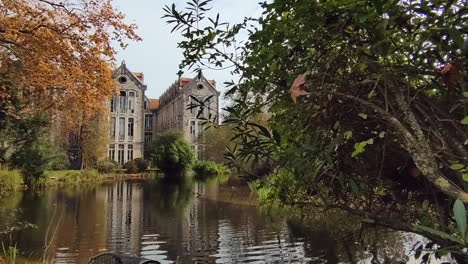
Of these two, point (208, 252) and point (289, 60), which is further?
point (208, 252)

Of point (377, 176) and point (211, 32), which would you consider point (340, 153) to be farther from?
point (211, 32)

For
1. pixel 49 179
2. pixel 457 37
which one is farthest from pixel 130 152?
pixel 457 37

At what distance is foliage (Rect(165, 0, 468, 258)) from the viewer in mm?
1608

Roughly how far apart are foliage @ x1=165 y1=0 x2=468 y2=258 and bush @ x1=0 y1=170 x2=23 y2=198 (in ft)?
62.2

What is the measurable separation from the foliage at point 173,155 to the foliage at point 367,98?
3639 centimetres

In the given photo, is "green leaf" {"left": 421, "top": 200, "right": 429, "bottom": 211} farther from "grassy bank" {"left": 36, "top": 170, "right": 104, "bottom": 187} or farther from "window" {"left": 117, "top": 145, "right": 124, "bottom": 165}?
"window" {"left": 117, "top": 145, "right": 124, "bottom": 165}

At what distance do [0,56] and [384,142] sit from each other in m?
9.63

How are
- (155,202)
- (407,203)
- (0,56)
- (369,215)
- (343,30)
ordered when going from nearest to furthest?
(343,30) < (369,215) < (407,203) < (0,56) < (155,202)

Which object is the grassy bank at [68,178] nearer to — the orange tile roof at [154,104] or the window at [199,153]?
the window at [199,153]

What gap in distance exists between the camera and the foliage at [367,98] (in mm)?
1608

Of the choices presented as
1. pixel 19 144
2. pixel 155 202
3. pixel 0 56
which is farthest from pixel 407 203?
pixel 19 144

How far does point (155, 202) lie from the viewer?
55.9ft

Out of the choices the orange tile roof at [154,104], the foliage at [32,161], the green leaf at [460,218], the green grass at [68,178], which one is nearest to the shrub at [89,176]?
the green grass at [68,178]

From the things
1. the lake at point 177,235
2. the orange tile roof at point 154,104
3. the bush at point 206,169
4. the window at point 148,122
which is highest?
the orange tile roof at point 154,104
